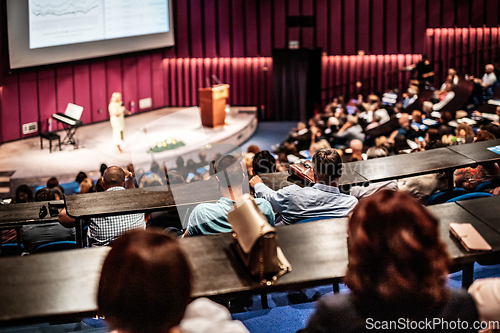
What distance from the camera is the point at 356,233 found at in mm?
1231

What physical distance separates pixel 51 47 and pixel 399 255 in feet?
32.1

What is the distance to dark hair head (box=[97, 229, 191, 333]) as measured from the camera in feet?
3.74

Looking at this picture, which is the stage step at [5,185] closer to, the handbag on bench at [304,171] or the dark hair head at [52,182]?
the dark hair head at [52,182]

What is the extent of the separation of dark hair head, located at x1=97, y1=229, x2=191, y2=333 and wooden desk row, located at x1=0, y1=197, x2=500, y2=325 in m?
0.49

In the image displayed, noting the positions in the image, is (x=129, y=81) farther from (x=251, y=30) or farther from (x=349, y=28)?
(x=349, y=28)

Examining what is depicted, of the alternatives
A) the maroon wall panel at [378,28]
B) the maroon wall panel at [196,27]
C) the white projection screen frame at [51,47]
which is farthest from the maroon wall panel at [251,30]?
the maroon wall panel at [378,28]

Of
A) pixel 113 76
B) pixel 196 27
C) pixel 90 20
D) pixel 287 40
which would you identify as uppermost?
pixel 196 27

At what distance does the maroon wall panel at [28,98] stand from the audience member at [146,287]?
997 cm

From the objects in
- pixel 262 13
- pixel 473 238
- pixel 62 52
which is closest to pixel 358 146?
pixel 473 238

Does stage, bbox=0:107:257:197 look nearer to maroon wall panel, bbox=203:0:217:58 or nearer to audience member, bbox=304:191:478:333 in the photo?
maroon wall panel, bbox=203:0:217:58

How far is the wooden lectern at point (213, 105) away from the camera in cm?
1057

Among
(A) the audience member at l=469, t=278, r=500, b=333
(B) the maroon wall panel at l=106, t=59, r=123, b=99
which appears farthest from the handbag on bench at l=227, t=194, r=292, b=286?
(B) the maroon wall panel at l=106, t=59, r=123, b=99

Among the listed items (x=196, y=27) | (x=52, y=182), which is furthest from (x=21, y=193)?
(x=196, y=27)

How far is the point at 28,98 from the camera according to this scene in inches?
400
